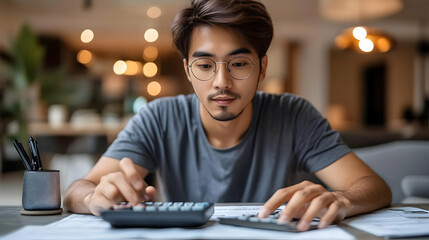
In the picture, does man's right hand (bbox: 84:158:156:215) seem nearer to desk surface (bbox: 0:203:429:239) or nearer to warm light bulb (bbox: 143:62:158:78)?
desk surface (bbox: 0:203:429:239)

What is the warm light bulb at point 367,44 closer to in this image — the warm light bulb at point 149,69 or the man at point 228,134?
the man at point 228,134

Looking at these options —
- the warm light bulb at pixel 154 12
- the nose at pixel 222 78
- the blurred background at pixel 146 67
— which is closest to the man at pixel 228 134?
the nose at pixel 222 78

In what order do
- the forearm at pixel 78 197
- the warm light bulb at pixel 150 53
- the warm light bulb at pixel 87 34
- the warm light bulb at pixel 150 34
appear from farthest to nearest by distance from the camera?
the warm light bulb at pixel 150 53 → the warm light bulb at pixel 150 34 → the warm light bulb at pixel 87 34 → the forearm at pixel 78 197

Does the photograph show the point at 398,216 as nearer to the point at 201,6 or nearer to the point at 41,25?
the point at 201,6

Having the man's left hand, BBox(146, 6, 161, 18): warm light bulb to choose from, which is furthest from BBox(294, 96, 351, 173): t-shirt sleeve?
BBox(146, 6, 161, 18): warm light bulb

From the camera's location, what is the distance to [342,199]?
38.6 inches

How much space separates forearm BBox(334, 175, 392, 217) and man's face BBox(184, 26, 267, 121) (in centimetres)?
37

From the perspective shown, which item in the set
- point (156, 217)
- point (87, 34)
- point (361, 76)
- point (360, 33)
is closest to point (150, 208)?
point (156, 217)

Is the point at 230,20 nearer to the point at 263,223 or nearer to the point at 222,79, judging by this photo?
the point at 222,79

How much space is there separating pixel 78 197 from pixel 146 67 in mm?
9954

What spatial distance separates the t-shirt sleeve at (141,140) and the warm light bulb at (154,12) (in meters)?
6.15

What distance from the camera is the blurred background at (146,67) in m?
4.23

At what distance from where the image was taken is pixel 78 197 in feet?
3.62

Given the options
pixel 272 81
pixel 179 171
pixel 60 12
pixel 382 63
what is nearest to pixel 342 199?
pixel 179 171
